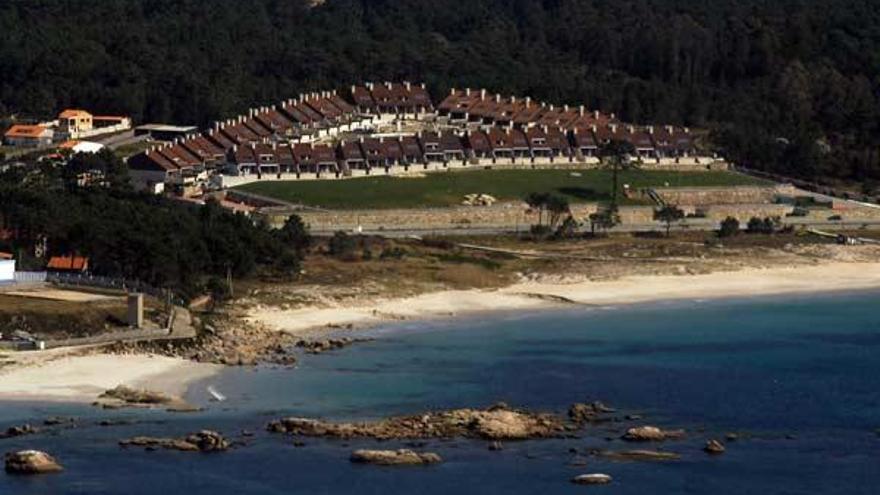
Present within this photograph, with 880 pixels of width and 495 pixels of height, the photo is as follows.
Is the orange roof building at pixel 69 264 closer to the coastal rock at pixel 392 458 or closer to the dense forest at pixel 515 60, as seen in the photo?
the coastal rock at pixel 392 458

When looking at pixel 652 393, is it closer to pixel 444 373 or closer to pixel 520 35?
pixel 444 373

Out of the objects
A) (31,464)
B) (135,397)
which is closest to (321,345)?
(135,397)

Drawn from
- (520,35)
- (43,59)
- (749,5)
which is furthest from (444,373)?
(749,5)

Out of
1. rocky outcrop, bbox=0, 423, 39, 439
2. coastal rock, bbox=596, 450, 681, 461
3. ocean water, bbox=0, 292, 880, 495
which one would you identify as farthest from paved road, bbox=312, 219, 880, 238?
coastal rock, bbox=596, 450, 681, 461

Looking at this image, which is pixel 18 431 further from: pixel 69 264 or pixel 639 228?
pixel 639 228

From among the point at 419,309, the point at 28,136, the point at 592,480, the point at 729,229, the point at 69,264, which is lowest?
the point at 592,480

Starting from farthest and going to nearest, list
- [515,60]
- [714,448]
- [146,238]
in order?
[515,60] → [146,238] → [714,448]

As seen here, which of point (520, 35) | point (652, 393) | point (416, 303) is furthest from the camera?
point (520, 35)
